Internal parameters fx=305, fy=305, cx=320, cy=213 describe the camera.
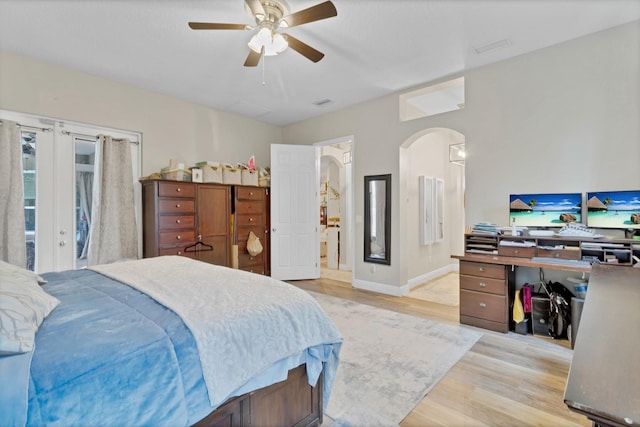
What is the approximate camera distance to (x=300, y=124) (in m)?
5.82

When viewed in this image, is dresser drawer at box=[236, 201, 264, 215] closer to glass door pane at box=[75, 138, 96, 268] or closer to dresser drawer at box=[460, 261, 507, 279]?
glass door pane at box=[75, 138, 96, 268]

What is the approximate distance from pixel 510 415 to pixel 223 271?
81.1 inches

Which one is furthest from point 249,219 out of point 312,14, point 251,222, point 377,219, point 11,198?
point 312,14

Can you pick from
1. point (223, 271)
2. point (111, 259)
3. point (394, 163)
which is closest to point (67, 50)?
point (111, 259)

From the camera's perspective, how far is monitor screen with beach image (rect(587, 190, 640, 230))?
2713 mm

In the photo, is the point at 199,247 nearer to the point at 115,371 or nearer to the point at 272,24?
the point at 272,24

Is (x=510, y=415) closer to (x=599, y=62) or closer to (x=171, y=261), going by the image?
(x=171, y=261)

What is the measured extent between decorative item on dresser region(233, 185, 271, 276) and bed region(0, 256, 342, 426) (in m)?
2.74

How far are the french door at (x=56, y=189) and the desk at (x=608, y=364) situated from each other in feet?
15.2

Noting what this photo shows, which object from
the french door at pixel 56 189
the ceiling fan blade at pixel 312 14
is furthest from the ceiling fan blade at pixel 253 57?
the french door at pixel 56 189

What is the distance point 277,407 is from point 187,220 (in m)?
3.12

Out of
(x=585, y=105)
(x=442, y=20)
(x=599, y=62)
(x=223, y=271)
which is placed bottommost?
(x=223, y=271)

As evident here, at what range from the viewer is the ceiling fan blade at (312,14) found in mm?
2039

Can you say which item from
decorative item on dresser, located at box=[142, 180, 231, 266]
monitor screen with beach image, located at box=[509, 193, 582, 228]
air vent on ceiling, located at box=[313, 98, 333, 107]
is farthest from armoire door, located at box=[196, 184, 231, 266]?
monitor screen with beach image, located at box=[509, 193, 582, 228]
